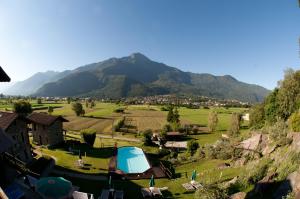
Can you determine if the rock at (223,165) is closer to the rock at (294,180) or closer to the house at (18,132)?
the rock at (294,180)

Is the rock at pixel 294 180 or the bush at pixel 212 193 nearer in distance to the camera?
the rock at pixel 294 180

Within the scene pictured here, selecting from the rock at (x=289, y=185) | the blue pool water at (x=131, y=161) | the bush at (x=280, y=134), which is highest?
the bush at (x=280, y=134)

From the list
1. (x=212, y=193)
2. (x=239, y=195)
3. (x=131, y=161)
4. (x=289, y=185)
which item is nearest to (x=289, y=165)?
(x=289, y=185)

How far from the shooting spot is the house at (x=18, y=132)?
3127 cm

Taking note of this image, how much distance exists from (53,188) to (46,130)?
28714 millimetres

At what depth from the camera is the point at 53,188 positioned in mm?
18984

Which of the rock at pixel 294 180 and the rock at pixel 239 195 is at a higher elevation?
the rock at pixel 294 180

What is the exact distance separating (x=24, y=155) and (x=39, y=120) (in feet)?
47.6

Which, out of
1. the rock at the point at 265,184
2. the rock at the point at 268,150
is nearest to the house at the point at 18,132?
the rock at the point at 265,184

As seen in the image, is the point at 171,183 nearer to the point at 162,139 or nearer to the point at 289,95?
the point at 289,95

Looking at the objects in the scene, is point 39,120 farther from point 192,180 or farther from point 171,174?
point 192,180

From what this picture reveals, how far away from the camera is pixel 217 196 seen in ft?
60.0

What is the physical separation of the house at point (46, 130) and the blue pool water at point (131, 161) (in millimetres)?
13124

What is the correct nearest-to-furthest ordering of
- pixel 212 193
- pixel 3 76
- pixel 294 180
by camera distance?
pixel 3 76, pixel 294 180, pixel 212 193
